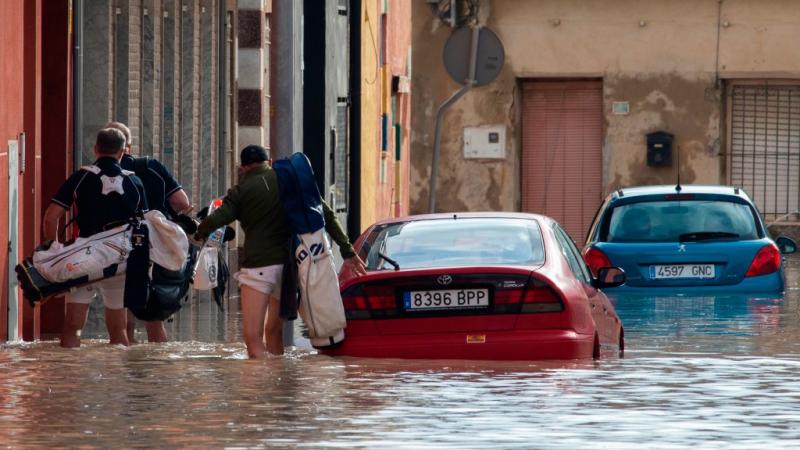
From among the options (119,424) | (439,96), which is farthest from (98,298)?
(439,96)

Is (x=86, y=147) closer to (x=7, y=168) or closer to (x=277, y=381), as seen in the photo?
(x=7, y=168)

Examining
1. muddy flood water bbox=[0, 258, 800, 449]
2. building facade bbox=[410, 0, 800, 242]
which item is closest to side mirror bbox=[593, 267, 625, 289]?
muddy flood water bbox=[0, 258, 800, 449]

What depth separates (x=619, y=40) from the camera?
131ft

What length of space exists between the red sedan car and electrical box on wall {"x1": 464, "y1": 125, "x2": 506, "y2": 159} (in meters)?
26.7

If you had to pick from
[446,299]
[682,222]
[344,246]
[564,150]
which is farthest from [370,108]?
[446,299]

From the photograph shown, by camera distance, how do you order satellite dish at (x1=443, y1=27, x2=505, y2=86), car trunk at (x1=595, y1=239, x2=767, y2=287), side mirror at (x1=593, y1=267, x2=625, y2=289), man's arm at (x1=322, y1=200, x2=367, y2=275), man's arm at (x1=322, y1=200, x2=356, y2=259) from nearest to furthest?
man's arm at (x1=322, y1=200, x2=367, y2=275), man's arm at (x1=322, y1=200, x2=356, y2=259), side mirror at (x1=593, y1=267, x2=625, y2=289), car trunk at (x1=595, y1=239, x2=767, y2=287), satellite dish at (x1=443, y1=27, x2=505, y2=86)

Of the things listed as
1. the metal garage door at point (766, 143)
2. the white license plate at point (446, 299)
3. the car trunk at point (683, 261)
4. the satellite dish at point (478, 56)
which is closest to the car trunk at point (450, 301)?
the white license plate at point (446, 299)

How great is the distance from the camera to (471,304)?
42.5ft

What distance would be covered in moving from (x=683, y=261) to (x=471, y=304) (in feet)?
20.0

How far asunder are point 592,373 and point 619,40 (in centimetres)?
2760

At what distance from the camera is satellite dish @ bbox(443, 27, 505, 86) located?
1033 inches

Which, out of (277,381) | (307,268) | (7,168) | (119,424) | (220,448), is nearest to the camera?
(220,448)

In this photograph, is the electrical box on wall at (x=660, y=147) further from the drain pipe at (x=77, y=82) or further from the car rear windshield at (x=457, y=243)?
the car rear windshield at (x=457, y=243)

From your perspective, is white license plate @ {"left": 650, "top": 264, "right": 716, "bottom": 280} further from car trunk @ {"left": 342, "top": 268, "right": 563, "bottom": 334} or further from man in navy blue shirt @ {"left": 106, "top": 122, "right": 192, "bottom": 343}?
car trunk @ {"left": 342, "top": 268, "right": 563, "bottom": 334}
